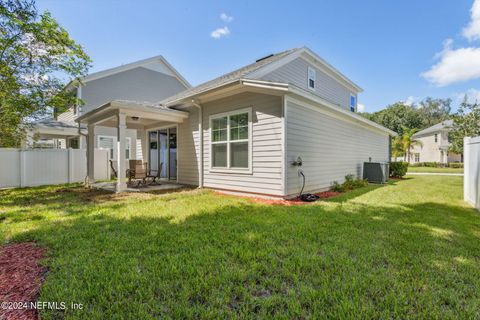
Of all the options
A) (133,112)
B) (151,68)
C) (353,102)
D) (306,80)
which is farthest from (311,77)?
(151,68)

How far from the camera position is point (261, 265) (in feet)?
8.33

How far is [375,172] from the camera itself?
11.0 m

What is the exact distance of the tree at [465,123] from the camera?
30.7ft

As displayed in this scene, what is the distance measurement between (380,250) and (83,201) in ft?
23.4

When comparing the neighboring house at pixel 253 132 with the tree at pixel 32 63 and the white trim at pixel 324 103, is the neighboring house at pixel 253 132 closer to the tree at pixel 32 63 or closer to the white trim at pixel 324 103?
the white trim at pixel 324 103

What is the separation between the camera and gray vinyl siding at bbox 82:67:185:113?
44.2 feet

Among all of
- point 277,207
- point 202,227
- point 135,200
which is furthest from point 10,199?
point 277,207

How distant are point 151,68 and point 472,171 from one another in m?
17.3

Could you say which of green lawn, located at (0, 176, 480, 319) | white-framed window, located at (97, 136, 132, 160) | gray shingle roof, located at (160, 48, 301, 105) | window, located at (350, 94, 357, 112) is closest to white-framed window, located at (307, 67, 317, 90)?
gray shingle roof, located at (160, 48, 301, 105)

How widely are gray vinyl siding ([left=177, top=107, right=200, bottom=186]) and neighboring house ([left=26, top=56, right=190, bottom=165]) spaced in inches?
149

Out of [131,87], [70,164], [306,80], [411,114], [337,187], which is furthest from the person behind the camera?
[411,114]

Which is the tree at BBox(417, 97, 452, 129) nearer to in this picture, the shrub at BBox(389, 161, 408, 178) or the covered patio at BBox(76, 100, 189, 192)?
the shrub at BBox(389, 161, 408, 178)

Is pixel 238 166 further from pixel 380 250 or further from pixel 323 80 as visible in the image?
pixel 323 80

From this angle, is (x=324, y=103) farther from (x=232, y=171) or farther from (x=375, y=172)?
(x=375, y=172)
